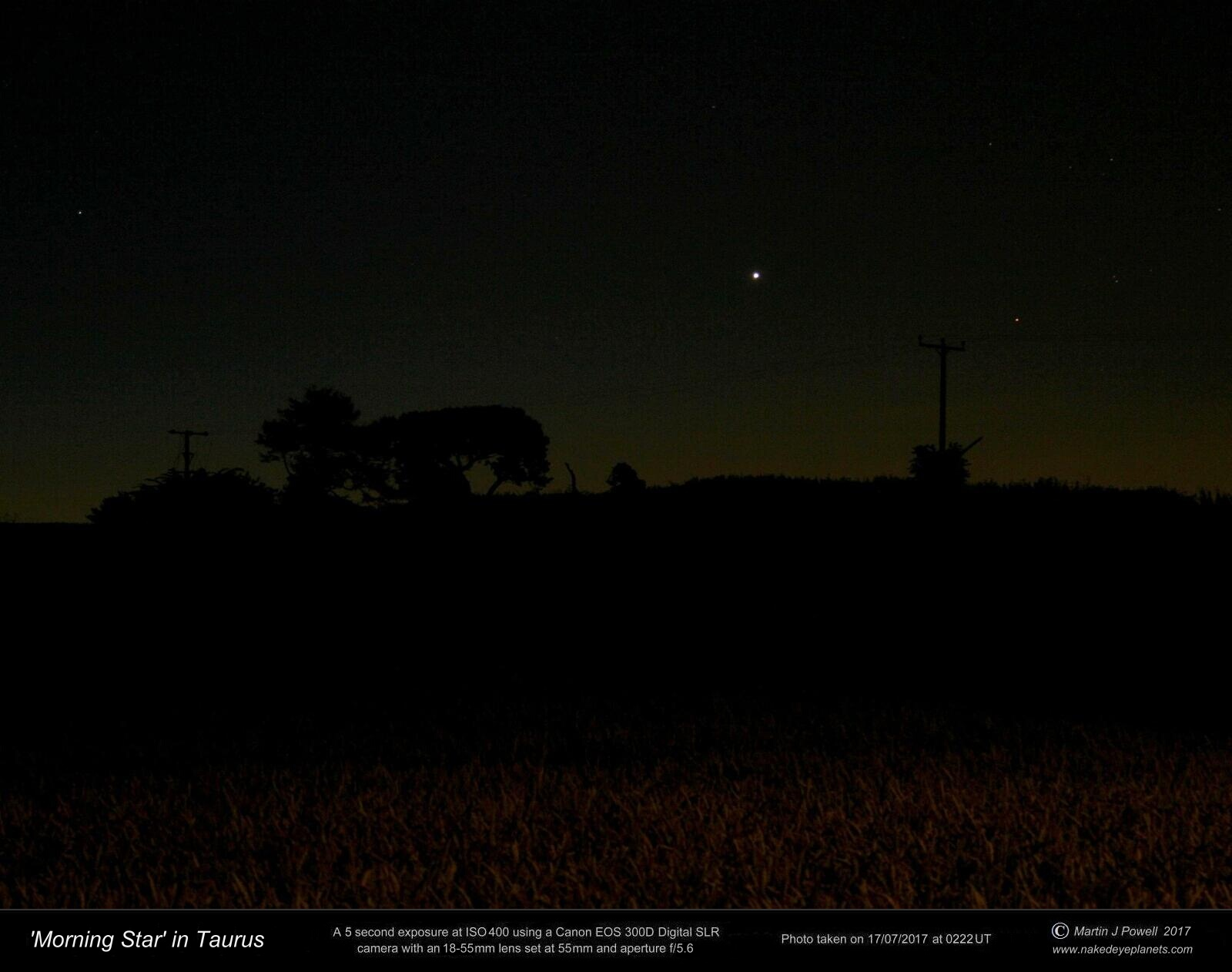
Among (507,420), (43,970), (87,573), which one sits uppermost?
(507,420)

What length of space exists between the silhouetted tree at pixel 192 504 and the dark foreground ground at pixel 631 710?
34cm

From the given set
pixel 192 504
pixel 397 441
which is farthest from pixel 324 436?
pixel 192 504

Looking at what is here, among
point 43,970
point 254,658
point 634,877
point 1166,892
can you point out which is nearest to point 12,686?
point 254,658

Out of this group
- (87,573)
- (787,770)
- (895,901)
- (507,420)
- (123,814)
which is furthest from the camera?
(507,420)

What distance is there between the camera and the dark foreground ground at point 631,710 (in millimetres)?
4484

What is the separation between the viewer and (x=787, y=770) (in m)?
6.28

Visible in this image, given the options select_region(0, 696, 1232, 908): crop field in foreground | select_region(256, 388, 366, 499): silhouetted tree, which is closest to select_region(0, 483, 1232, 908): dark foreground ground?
select_region(0, 696, 1232, 908): crop field in foreground

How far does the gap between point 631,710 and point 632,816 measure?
11.2 feet

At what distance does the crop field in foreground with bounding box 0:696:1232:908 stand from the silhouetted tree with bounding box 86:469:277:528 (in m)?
9.27

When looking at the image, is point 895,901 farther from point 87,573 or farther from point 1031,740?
point 87,573

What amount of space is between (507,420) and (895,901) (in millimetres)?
43687

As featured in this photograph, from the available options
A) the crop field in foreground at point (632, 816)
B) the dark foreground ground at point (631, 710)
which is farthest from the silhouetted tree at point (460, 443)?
the crop field in foreground at point (632, 816)

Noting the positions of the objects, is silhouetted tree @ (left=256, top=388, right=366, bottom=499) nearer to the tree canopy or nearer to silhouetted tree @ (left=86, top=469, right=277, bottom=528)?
the tree canopy

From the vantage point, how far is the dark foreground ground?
448 cm
